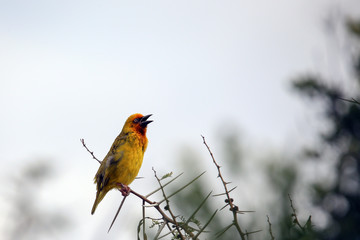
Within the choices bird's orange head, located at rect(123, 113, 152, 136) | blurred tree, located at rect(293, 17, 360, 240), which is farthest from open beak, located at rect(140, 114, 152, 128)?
blurred tree, located at rect(293, 17, 360, 240)

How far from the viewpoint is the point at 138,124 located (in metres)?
5.86

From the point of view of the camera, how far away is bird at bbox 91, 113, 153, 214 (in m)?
5.25

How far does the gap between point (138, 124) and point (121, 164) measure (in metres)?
0.74

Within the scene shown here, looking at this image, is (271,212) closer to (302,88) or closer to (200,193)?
(200,193)

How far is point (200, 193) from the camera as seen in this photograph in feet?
8.99

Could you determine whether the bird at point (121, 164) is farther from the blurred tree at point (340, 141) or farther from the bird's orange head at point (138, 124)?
the blurred tree at point (340, 141)

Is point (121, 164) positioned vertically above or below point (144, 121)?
below

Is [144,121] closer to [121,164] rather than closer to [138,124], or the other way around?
[138,124]

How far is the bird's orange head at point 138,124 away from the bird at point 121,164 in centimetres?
6

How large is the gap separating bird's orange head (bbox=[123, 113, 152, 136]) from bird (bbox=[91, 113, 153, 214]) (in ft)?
0.21

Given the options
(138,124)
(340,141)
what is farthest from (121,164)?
(340,141)

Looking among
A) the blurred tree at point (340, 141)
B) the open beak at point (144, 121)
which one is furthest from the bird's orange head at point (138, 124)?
the blurred tree at point (340, 141)

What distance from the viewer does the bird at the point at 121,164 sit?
5254 millimetres

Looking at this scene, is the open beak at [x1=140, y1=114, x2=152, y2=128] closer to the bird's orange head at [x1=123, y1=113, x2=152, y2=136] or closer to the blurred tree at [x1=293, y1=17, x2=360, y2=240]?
the bird's orange head at [x1=123, y1=113, x2=152, y2=136]
